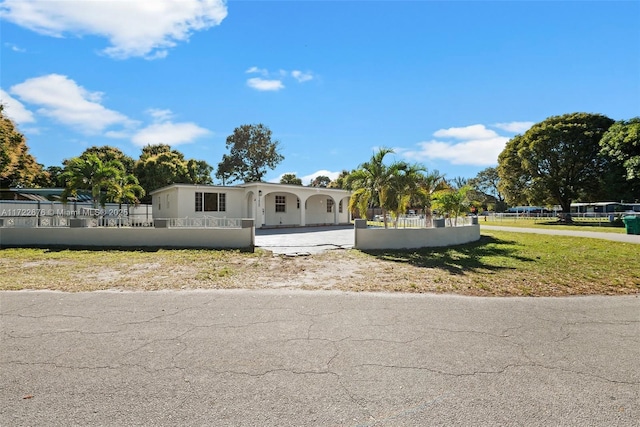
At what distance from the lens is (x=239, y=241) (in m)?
12.4

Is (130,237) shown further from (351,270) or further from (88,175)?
(351,270)

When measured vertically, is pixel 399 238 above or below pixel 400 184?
below

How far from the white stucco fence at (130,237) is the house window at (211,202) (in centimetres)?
816

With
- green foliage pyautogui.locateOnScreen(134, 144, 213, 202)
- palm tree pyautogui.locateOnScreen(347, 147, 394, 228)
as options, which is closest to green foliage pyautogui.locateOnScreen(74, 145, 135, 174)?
green foliage pyautogui.locateOnScreen(134, 144, 213, 202)

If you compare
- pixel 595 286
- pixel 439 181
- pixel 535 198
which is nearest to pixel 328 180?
pixel 535 198

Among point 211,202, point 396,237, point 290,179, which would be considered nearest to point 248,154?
point 290,179

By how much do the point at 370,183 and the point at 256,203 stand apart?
1004 cm

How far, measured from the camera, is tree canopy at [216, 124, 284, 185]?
44.1 meters

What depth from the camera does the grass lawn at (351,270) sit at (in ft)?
22.9

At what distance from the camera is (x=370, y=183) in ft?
43.4

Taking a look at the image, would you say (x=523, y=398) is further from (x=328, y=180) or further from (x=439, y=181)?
(x=328, y=180)

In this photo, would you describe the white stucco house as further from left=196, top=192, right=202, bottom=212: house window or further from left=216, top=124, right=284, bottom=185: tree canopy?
left=216, top=124, right=284, bottom=185: tree canopy

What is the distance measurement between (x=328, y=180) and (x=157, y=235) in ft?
161

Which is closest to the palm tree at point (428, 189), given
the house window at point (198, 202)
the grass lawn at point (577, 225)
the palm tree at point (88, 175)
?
the grass lawn at point (577, 225)
